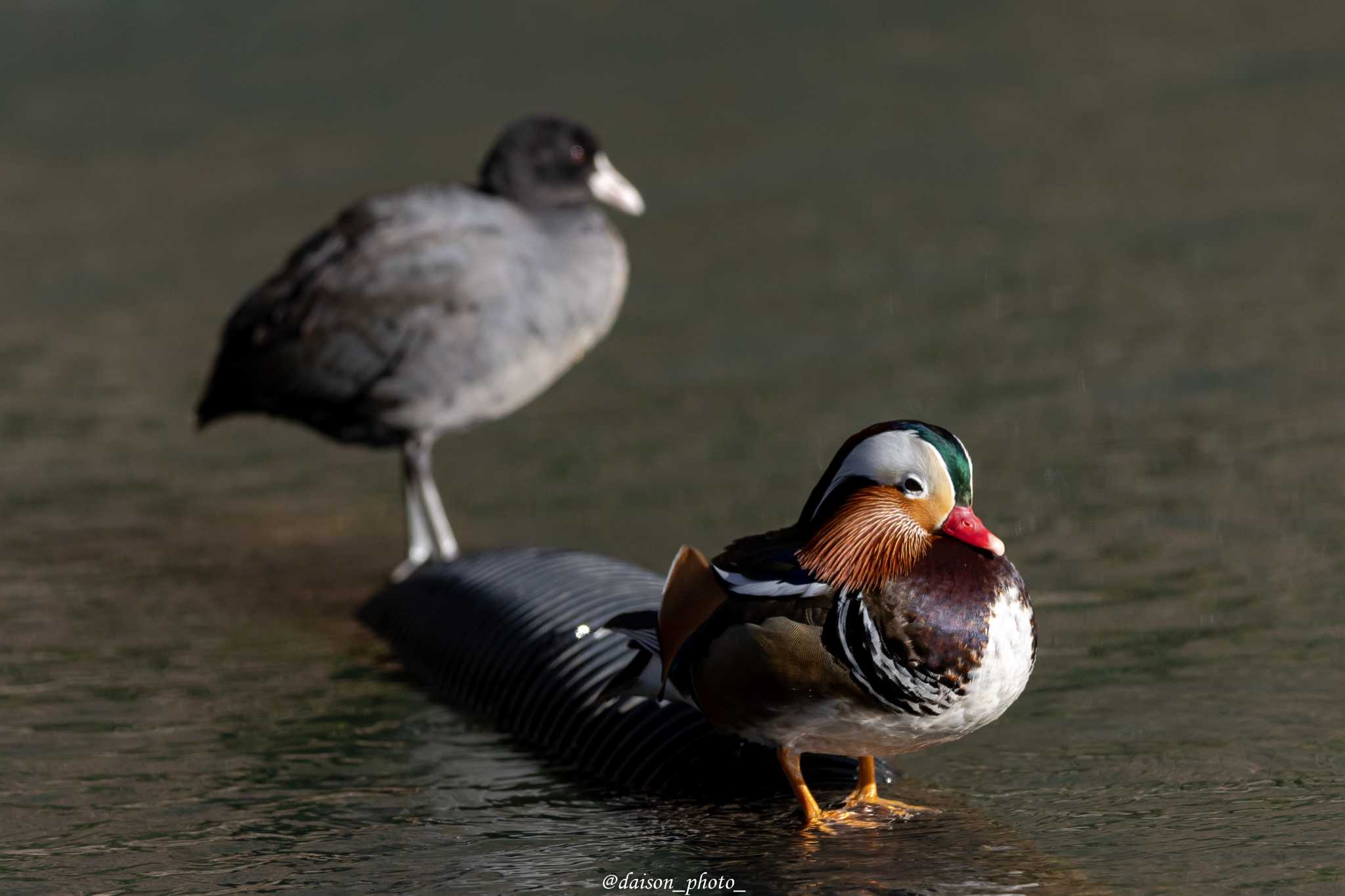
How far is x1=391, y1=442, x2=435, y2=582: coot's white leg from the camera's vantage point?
835 cm

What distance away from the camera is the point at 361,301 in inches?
319

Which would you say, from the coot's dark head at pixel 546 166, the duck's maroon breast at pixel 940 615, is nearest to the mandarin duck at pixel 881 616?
the duck's maroon breast at pixel 940 615

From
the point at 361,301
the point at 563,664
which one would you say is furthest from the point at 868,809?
the point at 361,301

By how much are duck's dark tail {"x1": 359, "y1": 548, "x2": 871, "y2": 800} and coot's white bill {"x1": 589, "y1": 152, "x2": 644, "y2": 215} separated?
2.14 m

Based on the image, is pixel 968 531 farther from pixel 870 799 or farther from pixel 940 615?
pixel 870 799

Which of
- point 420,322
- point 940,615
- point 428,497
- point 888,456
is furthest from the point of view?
point 428,497

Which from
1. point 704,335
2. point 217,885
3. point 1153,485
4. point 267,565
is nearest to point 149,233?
point 704,335

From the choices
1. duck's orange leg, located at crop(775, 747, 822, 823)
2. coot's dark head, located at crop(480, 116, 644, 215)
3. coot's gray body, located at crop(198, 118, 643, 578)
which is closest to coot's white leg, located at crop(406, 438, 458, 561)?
coot's gray body, located at crop(198, 118, 643, 578)

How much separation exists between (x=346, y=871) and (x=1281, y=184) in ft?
34.6

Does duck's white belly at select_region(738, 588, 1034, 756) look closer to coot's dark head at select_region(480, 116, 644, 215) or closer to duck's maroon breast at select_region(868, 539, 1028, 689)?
duck's maroon breast at select_region(868, 539, 1028, 689)

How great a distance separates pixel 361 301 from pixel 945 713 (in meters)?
4.06

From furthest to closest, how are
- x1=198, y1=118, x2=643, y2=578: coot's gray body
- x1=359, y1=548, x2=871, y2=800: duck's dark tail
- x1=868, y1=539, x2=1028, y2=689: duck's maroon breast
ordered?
x1=198, y1=118, x2=643, y2=578: coot's gray body < x1=359, y1=548, x2=871, y2=800: duck's dark tail < x1=868, y1=539, x2=1028, y2=689: duck's maroon breast

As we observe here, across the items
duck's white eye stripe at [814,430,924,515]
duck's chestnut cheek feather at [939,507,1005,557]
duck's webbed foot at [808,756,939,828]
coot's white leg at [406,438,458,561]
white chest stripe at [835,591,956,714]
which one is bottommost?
duck's webbed foot at [808,756,939,828]

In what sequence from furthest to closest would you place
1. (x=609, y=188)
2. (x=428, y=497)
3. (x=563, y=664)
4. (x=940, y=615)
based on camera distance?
(x=609, y=188) → (x=428, y=497) → (x=563, y=664) → (x=940, y=615)
